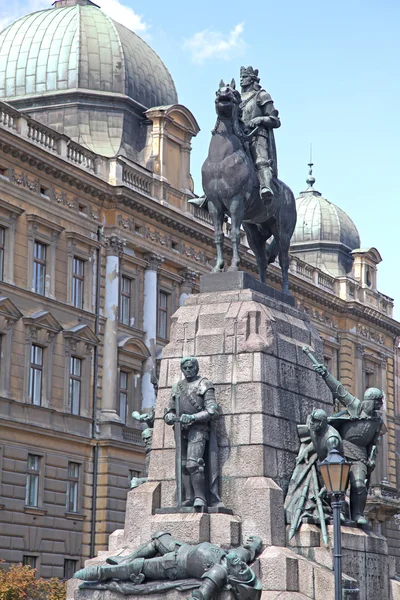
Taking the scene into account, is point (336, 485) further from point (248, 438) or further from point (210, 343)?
point (210, 343)

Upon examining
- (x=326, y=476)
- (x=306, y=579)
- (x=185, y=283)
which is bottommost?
(x=306, y=579)

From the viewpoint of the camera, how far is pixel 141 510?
18984mm

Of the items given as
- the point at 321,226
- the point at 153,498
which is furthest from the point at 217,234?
the point at 321,226

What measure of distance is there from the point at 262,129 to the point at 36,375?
76.4ft

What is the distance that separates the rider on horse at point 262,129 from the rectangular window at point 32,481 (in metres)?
23.1

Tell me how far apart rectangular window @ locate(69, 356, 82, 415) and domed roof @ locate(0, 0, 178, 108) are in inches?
464

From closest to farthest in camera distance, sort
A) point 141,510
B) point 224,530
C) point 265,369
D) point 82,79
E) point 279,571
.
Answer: point 279,571 < point 224,530 < point 141,510 < point 265,369 < point 82,79

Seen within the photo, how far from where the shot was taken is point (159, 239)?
5012cm

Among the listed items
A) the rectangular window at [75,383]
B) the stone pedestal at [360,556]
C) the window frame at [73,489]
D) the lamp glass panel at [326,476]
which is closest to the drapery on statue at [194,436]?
the stone pedestal at [360,556]

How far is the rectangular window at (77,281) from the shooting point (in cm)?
4572

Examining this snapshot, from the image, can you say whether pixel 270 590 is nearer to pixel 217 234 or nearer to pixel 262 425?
pixel 262 425

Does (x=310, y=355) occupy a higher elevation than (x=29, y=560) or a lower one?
higher

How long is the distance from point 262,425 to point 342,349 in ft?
157

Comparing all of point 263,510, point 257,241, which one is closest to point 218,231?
point 257,241
